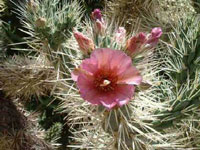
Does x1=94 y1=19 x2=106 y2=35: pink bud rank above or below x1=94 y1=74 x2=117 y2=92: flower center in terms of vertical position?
above

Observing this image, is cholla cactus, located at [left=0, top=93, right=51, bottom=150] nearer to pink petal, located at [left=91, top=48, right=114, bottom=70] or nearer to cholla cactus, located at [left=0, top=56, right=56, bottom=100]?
cholla cactus, located at [left=0, top=56, right=56, bottom=100]

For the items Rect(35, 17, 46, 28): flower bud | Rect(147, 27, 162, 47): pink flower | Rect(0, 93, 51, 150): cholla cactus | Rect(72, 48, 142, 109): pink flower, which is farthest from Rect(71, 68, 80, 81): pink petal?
Rect(0, 93, 51, 150): cholla cactus

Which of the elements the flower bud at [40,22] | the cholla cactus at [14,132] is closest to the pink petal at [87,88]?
the flower bud at [40,22]

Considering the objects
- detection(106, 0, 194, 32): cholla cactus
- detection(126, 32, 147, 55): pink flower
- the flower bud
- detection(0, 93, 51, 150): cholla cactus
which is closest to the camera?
detection(126, 32, 147, 55): pink flower

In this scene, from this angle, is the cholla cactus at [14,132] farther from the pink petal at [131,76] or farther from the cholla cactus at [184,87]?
the pink petal at [131,76]

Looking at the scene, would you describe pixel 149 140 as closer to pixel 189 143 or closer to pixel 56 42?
pixel 189 143

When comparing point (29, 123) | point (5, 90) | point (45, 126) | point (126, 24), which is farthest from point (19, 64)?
point (45, 126)

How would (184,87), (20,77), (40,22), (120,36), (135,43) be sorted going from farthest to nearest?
(20,77) < (40,22) < (184,87) < (120,36) < (135,43)

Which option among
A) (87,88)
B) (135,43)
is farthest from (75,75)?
(135,43)

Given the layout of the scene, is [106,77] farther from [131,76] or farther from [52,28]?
[52,28]
